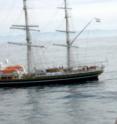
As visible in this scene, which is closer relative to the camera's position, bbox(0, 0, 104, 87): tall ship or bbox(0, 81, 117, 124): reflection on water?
bbox(0, 81, 117, 124): reflection on water

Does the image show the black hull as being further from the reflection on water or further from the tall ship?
the reflection on water

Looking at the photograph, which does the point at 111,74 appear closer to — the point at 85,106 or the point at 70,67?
the point at 70,67

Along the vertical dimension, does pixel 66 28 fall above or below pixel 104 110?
above

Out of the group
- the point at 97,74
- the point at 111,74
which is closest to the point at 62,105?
the point at 97,74

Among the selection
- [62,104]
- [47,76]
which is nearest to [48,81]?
[47,76]

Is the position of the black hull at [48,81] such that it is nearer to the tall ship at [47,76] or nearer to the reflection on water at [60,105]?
the tall ship at [47,76]

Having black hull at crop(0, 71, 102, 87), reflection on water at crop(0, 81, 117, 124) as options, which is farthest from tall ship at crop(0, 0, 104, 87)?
reflection on water at crop(0, 81, 117, 124)

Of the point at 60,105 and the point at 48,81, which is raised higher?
the point at 48,81

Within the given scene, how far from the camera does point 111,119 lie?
54.4 meters

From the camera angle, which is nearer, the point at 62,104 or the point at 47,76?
the point at 62,104

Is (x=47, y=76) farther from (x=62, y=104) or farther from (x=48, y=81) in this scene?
(x=62, y=104)

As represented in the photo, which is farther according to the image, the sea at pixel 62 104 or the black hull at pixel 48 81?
the black hull at pixel 48 81

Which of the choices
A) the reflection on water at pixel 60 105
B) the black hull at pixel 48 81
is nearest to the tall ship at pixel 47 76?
the black hull at pixel 48 81

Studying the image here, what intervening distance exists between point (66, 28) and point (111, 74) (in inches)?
604
